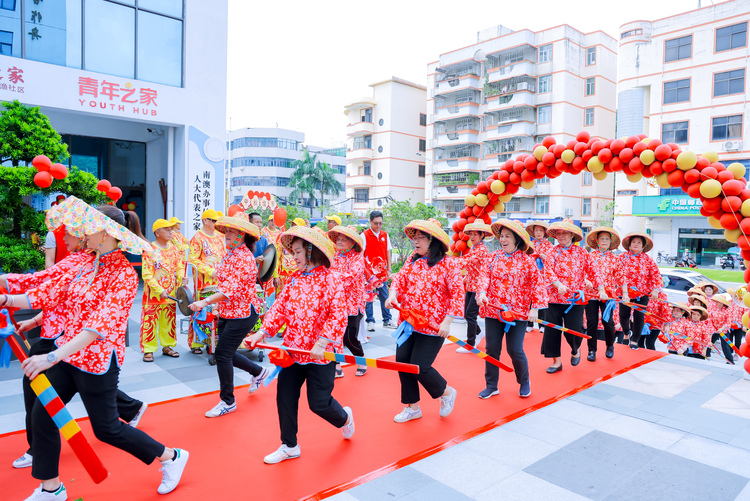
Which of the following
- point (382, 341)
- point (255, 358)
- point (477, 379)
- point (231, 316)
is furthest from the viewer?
point (382, 341)

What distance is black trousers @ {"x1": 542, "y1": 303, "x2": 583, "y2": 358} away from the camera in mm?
6043

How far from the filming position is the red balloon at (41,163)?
19.2 feet

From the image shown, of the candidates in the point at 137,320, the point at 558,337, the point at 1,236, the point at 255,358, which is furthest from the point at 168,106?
the point at 558,337

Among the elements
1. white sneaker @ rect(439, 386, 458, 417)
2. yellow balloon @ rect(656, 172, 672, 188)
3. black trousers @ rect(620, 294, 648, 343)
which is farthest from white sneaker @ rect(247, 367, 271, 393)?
black trousers @ rect(620, 294, 648, 343)

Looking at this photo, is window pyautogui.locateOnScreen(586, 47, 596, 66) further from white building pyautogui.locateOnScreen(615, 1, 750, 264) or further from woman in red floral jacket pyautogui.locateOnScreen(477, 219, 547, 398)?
woman in red floral jacket pyautogui.locateOnScreen(477, 219, 547, 398)

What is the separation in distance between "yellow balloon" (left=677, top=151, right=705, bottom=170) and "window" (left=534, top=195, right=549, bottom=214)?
28.0 m

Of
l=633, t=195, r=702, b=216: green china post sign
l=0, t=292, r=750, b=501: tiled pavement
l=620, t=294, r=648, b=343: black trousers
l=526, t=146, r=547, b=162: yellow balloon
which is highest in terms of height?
l=633, t=195, r=702, b=216: green china post sign

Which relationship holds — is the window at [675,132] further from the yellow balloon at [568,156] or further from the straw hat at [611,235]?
the yellow balloon at [568,156]

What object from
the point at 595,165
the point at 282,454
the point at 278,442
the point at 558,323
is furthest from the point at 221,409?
the point at 595,165

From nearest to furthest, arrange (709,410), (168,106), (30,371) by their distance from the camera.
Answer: (30,371) → (709,410) → (168,106)

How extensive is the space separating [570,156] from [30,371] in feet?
17.6

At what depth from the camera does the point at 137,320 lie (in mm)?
8422

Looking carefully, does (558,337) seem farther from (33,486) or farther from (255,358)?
(33,486)

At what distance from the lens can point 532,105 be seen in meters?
32.6
